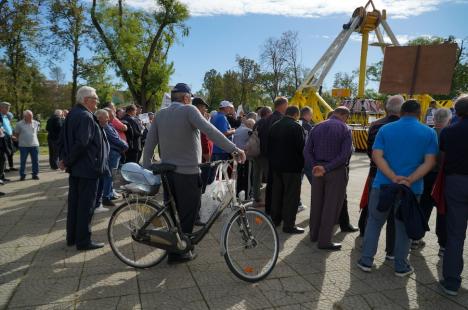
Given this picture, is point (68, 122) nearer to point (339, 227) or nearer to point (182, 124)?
point (182, 124)

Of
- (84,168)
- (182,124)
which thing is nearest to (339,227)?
(182,124)

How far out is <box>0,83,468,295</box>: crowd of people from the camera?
362 centimetres

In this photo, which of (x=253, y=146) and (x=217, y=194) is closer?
(x=217, y=194)

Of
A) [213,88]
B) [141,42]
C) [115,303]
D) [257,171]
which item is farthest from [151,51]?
[213,88]

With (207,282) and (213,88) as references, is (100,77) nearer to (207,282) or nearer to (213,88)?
(207,282)

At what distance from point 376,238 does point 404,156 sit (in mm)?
979

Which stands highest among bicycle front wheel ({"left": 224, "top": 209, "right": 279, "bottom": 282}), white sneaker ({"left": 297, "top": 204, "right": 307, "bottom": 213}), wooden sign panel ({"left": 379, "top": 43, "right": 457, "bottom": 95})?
wooden sign panel ({"left": 379, "top": 43, "right": 457, "bottom": 95})

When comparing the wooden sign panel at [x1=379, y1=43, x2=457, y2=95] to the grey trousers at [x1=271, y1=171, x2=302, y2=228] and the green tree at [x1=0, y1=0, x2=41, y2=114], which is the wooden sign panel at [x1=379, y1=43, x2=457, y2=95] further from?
the green tree at [x1=0, y1=0, x2=41, y2=114]

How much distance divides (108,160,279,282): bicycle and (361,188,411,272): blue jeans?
107cm

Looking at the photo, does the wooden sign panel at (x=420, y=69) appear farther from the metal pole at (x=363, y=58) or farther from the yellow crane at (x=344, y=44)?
the metal pole at (x=363, y=58)

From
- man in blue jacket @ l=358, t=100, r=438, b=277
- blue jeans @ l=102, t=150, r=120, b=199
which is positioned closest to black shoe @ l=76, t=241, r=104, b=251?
blue jeans @ l=102, t=150, r=120, b=199

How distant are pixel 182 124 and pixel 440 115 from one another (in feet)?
10.0

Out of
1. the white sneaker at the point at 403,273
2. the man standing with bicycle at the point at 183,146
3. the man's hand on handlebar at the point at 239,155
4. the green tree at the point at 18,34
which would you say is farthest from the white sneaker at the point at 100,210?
the green tree at the point at 18,34

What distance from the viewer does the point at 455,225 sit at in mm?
3547
